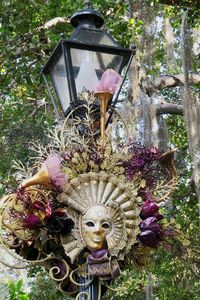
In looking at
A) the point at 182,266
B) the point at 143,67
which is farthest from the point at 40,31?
the point at 182,266

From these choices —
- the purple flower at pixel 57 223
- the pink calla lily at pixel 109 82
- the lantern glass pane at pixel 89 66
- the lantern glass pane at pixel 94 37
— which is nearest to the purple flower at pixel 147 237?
the purple flower at pixel 57 223

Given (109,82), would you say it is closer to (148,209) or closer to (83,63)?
(83,63)

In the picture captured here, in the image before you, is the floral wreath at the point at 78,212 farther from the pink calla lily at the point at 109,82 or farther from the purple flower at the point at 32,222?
the pink calla lily at the point at 109,82

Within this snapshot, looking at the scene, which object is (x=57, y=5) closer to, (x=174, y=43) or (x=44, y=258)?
(x=174, y=43)

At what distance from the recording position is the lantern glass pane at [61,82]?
10.7ft

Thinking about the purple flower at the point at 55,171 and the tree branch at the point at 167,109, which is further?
the tree branch at the point at 167,109

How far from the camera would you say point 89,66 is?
129 inches

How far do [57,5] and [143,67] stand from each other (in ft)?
4.74

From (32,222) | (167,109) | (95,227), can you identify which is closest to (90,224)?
(95,227)

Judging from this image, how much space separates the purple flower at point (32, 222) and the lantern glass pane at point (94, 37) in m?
1.15

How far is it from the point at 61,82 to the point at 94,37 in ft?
1.03

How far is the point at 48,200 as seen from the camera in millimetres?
2658

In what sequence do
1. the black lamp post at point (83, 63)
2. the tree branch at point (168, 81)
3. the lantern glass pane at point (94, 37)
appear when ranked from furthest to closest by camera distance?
the tree branch at point (168, 81)
the lantern glass pane at point (94, 37)
the black lamp post at point (83, 63)

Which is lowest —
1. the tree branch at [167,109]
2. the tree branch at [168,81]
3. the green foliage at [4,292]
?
the green foliage at [4,292]
